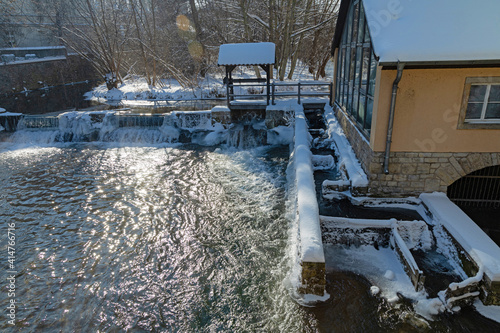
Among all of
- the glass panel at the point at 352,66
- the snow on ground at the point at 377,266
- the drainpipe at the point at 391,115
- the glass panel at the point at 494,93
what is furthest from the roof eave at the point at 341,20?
the snow on ground at the point at 377,266

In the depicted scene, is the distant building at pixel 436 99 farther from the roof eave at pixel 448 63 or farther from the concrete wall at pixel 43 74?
the concrete wall at pixel 43 74

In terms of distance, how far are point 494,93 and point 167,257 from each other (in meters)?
6.99

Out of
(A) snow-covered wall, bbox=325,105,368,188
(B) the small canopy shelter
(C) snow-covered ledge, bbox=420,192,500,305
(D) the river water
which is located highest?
(B) the small canopy shelter

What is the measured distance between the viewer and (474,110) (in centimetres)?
652

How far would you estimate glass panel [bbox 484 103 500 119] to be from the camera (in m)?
6.46

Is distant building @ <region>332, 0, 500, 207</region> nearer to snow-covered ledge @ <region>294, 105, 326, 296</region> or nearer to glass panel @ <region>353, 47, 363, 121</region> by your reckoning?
snow-covered ledge @ <region>294, 105, 326, 296</region>

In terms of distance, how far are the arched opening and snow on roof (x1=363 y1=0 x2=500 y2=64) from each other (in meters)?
2.70

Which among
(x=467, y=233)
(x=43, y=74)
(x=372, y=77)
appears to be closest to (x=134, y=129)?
(x=372, y=77)

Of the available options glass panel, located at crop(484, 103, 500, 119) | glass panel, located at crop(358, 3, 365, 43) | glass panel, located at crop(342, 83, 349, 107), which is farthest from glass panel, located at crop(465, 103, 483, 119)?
glass panel, located at crop(342, 83, 349, 107)

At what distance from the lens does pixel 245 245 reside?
265 inches

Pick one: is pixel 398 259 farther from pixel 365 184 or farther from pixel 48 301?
pixel 48 301

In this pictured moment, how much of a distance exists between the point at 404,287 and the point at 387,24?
490cm

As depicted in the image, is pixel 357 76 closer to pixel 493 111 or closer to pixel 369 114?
pixel 369 114

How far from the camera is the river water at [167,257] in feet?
16.2
